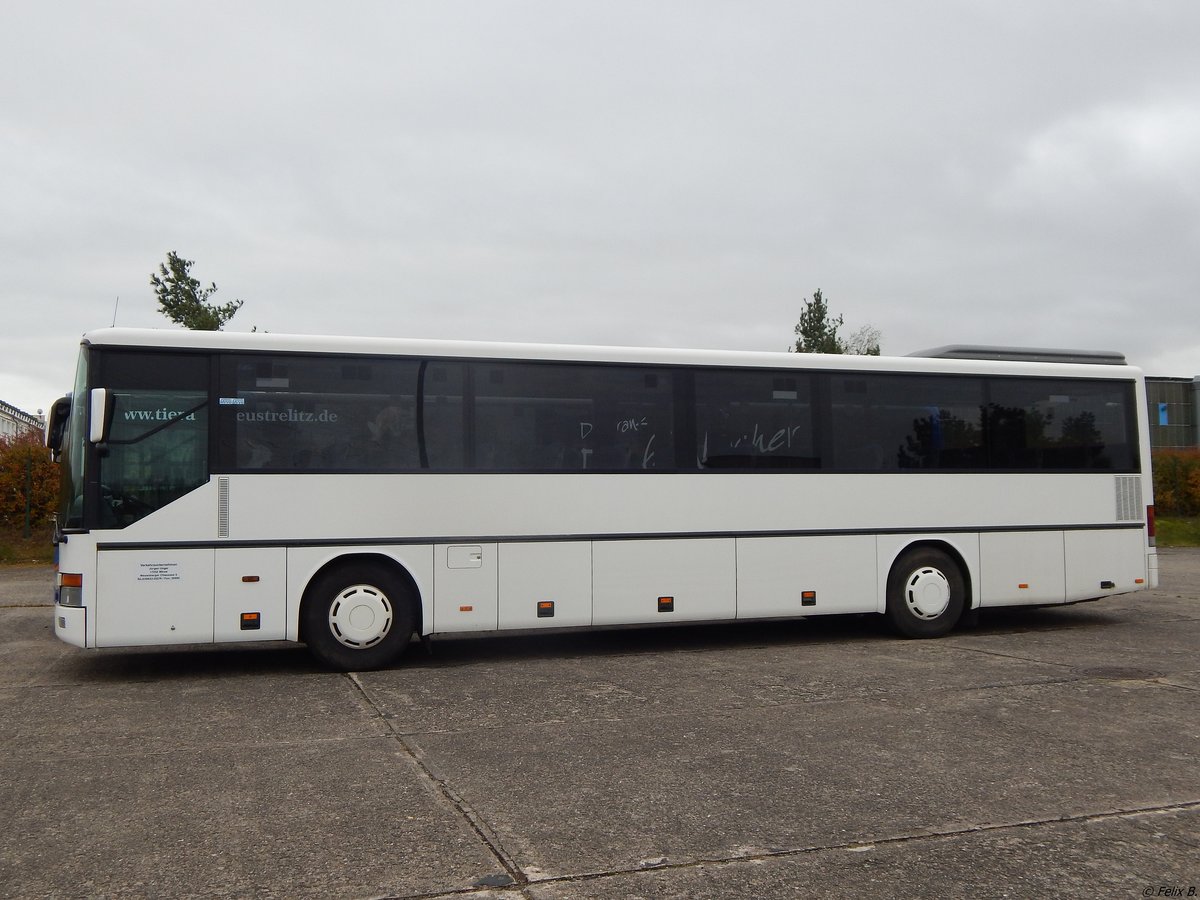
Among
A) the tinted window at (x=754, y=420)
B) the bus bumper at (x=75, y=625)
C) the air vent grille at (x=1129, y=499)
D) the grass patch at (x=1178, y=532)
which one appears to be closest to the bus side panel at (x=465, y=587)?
the tinted window at (x=754, y=420)

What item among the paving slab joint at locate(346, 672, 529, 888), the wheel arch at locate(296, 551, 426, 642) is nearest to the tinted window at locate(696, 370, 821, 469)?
the wheel arch at locate(296, 551, 426, 642)

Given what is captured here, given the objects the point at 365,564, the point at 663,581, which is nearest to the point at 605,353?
the point at 663,581

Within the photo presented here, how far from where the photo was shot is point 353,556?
9422mm

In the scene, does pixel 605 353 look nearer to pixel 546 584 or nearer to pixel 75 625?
pixel 546 584

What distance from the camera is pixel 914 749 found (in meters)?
6.25

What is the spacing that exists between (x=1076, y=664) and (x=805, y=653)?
96.0 inches

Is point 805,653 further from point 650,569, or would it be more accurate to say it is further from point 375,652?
point 375,652

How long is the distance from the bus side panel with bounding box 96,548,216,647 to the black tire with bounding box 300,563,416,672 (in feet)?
2.84

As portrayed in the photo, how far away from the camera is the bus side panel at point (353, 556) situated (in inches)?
361

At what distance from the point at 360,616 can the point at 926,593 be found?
19.5ft

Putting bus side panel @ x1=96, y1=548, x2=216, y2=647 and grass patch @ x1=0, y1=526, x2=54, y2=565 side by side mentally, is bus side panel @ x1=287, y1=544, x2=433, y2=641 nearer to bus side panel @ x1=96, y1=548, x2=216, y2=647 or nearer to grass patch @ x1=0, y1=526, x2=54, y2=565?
bus side panel @ x1=96, y1=548, x2=216, y2=647

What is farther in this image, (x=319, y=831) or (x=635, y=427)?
(x=635, y=427)

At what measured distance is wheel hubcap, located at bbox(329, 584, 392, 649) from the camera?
30.5ft

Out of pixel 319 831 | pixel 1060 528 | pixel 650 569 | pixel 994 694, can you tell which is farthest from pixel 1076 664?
pixel 319 831
